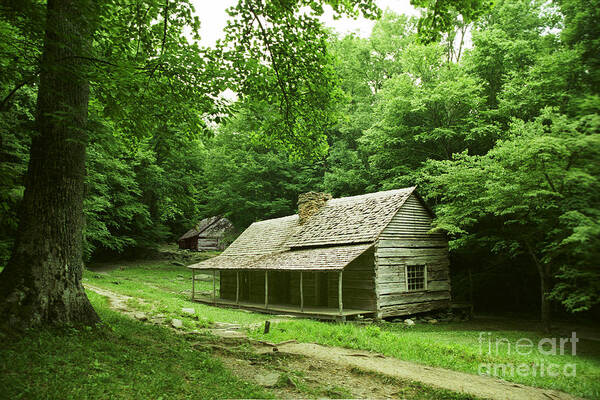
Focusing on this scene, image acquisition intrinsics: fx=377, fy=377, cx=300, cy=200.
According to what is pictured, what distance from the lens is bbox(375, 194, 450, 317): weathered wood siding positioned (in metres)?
17.3

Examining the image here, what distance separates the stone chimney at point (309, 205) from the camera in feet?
76.5

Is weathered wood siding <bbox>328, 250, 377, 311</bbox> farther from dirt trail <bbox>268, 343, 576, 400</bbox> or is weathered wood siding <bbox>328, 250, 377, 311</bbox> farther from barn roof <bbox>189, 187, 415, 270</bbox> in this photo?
dirt trail <bbox>268, 343, 576, 400</bbox>

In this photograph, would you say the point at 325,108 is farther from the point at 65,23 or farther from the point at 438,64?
the point at 438,64

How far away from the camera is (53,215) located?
6965 mm

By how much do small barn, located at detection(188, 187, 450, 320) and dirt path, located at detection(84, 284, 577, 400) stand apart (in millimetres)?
6723

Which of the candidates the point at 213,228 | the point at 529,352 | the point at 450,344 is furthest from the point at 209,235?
the point at 529,352

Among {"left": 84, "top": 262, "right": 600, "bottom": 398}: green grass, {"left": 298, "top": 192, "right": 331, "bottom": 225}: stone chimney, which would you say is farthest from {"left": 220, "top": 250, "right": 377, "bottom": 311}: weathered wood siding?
{"left": 298, "top": 192, "right": 331, "bottom": 225}: stone chimney

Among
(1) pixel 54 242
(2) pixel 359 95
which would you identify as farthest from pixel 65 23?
(2) pixel 359 95

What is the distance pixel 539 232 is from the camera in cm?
1393

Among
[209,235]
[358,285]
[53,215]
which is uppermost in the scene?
[209,235]

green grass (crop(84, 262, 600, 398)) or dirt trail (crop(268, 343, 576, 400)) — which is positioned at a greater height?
dirt trail (crop(268, 343, 576, 400))

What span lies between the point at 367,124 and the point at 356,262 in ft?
Answer: 56.5

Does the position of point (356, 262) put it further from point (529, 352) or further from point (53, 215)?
point (53, 215)

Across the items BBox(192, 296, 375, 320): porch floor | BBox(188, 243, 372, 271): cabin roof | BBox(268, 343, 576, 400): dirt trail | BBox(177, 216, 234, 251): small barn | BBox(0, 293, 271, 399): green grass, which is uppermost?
BBox(177, 216, 234, 251): small barn
